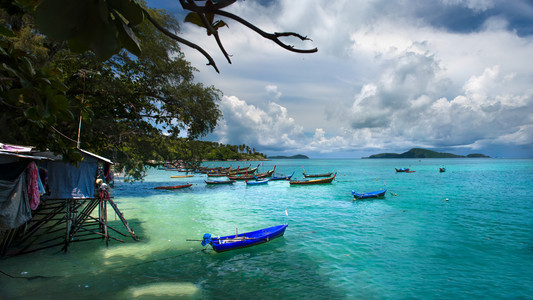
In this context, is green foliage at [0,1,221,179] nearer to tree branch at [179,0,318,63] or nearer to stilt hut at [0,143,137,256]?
stilt hut at [0,143,137,256]

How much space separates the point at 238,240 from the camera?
11.1m

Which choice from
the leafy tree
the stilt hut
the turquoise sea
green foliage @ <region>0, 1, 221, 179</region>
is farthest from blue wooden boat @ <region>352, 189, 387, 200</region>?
the leafy tree

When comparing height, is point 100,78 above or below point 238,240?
above

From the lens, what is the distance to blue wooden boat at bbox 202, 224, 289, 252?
1059cm

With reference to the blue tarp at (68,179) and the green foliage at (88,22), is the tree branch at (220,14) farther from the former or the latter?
the blue tarp at (68,179)

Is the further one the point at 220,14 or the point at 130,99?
the point at 130,99

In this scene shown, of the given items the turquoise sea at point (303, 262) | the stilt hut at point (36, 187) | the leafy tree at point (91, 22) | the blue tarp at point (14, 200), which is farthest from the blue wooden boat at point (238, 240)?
the leafy tree at point (91, 22)

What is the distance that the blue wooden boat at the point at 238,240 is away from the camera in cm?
1059

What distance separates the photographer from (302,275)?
9281mm

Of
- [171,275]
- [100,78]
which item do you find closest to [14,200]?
[171,275]

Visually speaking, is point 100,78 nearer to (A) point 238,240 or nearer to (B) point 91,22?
(A) point 238,240

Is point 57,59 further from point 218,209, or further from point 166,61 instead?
point 218,209

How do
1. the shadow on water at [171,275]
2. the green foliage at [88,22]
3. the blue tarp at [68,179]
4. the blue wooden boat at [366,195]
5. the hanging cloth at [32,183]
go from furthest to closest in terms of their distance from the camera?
the blue wooden boat at [366,195]
the blue tarp at [68,179]
the hanging cloth at [32,183]
the shadow on water at [171,275]
the green foliage at [88,22]

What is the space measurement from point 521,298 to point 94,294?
12.4 metres
